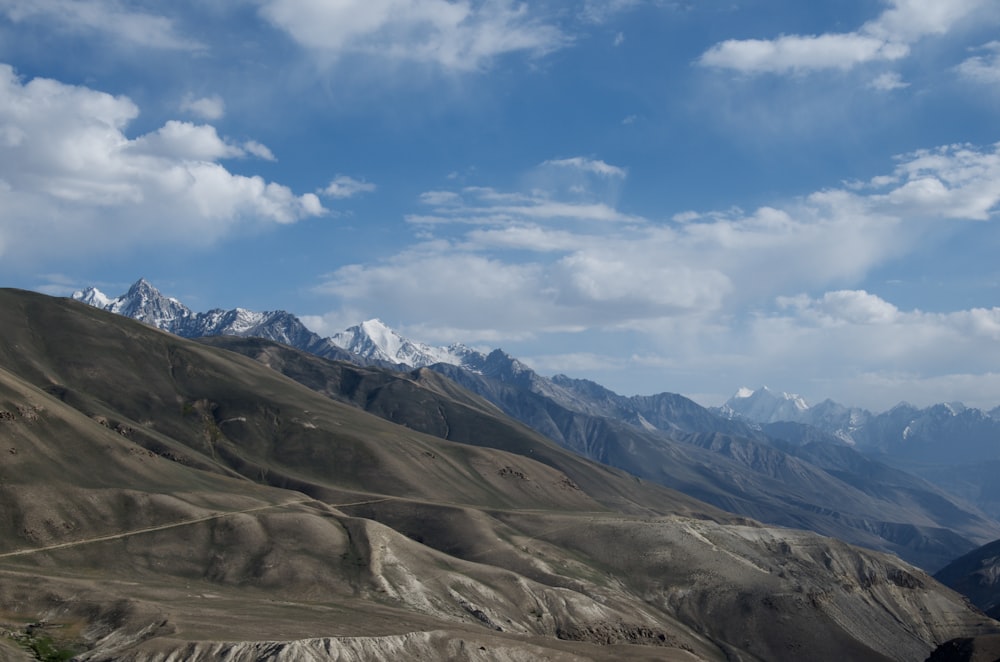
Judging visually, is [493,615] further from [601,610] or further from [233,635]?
[233,635]

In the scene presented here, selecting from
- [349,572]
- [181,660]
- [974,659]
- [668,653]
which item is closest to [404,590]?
[349,572]

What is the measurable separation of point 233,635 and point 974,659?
132920 mm

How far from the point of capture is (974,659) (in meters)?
164

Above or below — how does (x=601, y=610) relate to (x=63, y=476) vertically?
below

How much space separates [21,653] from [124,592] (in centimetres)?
2977

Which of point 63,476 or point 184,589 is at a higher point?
point 63,476

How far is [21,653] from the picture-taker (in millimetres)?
113500

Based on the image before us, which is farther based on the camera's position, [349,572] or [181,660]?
[349,572]

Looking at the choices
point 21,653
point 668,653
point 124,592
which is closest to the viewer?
point 21,653

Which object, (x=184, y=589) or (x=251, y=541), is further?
(x=251, y=541)

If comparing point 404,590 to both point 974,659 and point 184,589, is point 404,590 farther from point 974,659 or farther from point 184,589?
point 974,659

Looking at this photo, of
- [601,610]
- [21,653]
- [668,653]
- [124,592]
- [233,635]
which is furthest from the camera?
[601,610]

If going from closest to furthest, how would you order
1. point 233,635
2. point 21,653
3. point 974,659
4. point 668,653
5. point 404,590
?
point 21,653, point 233,635, point 668,653, point 974,659, point 404,590

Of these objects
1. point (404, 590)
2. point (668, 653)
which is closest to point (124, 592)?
point (404, 590)
